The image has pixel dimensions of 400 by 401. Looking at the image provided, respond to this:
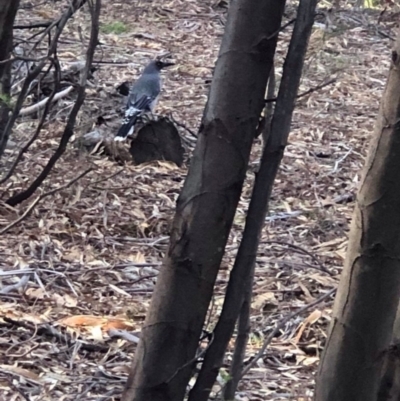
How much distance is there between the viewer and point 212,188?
198 centimetres

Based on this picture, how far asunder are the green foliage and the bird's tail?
3850 millimetres

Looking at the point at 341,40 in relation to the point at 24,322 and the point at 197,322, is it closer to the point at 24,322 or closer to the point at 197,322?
the point at 24,322

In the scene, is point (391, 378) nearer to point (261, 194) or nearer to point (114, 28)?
point (261, 194)

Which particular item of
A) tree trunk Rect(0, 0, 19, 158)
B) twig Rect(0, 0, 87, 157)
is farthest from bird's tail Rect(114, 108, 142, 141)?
twig Rect(0, 0, 87, 157)

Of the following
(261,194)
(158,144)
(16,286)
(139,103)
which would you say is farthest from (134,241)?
(261,194)

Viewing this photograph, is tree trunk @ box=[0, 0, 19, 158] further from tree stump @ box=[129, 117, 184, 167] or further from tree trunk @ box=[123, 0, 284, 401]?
tree stump @ box=[129, 117, 184, 167]

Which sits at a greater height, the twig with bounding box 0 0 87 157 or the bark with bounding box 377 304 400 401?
the twig with bounding box 0 0 87 157

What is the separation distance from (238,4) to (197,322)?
29.4 inches

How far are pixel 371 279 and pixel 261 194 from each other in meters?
0.33

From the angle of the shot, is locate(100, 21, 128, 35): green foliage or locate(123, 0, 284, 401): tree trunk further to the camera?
locate(100, 21, 128, 35): green foliage

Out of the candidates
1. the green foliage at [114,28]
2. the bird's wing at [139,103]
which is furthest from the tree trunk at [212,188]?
the green foliage at [114,28]

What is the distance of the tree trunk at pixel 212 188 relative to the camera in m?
1.98

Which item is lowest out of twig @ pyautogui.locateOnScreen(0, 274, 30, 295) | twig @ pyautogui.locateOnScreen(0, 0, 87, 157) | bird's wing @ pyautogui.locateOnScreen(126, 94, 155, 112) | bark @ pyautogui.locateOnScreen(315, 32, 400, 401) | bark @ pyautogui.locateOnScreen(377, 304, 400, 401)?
twig @ pyautogui.locateOnScreen(0, 274, 30, 295)

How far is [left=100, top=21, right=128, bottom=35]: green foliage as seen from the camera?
11039 mm
